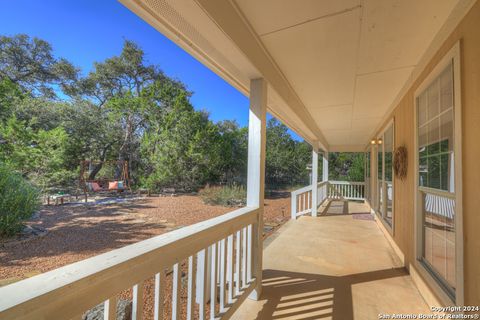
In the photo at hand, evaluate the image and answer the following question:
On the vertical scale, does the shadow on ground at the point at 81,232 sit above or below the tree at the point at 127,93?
below

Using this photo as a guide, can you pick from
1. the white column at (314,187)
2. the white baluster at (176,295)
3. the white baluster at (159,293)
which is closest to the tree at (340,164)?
the white column at (314,187)

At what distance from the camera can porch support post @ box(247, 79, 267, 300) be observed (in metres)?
2.03

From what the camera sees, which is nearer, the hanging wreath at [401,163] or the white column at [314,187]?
the hanging wreath at [401,163]

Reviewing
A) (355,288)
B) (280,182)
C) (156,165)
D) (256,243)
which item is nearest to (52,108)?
(156,165)

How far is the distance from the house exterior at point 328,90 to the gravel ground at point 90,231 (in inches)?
40.7

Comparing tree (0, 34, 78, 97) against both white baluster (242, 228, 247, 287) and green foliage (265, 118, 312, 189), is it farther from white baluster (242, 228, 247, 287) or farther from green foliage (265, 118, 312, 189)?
green foliage (265, 118, 312, 189)

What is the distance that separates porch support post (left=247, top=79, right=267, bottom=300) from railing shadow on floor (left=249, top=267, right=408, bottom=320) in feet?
0.70

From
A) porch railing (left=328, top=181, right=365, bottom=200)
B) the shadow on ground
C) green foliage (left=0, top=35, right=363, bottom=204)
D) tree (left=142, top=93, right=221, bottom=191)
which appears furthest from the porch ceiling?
tree (left=142, top=93, right=221, bottom=191)

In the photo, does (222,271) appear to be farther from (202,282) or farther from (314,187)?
(314,187)

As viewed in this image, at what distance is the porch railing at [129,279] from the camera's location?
23.1 inches

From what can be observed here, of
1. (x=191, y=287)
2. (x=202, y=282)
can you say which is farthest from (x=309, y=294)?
(x=191, y=287)

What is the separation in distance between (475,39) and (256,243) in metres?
2.18

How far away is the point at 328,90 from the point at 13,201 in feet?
16.2

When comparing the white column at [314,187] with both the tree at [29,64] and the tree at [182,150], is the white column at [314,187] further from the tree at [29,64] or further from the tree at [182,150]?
the tree at [29,64]
